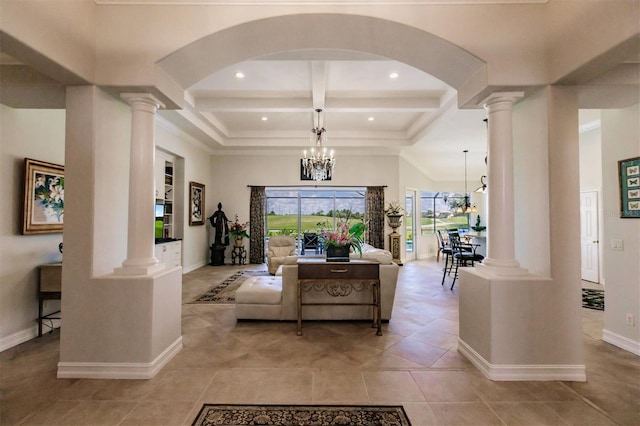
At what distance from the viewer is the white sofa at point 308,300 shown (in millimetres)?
3641

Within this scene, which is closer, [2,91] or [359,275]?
[2,91]

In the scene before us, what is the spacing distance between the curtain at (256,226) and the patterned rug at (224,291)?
1.58 meters

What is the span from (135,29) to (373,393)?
3.77m

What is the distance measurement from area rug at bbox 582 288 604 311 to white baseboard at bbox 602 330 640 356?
1477mm

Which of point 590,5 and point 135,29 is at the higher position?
point 135,29

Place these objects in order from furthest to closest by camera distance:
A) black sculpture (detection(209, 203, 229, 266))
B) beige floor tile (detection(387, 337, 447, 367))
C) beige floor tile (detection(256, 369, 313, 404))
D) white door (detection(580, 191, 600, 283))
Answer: black sculpture (detection(209, 203, 229, 266)) → white door (detection(580, 191, 600, 283)) → beige floor tile (detection(387, 337, 447, 367)) → beige floor tile (detection(256, 369, 313, 404))

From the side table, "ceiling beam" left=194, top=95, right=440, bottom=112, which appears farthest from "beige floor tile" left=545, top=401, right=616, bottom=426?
the side table

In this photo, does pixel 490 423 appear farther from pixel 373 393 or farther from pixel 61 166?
pixel 61 166

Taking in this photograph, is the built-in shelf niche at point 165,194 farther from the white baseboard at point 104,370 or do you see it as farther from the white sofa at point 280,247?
the white baseboard at point 104,370

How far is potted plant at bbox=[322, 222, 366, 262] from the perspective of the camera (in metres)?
3.51

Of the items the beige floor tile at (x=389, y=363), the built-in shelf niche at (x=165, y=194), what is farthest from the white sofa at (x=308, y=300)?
the built-in shelf niche at (x=165, y=194)

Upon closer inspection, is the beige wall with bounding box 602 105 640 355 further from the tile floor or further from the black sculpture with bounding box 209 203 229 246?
the black sculpture with bounding box 209 203 229 246

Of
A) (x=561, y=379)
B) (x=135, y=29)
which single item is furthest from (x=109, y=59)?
(x=561, y=379)

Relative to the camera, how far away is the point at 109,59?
2.55 metres
